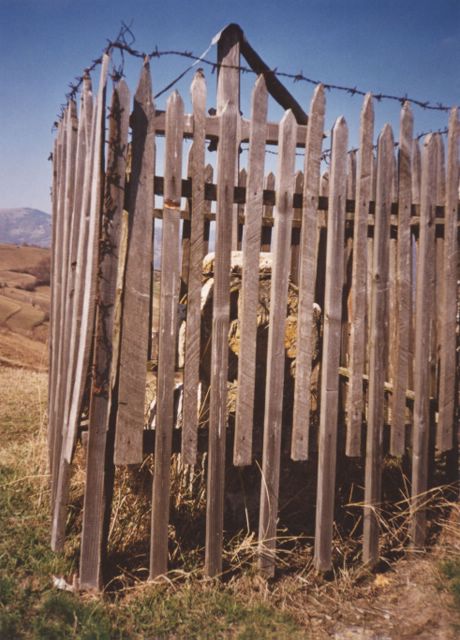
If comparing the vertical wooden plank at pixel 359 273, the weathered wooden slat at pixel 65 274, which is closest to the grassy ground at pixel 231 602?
the weathered wooden slat at pixel 65 274

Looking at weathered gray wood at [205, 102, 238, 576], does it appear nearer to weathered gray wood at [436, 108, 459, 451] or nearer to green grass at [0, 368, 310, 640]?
green grass at [0, 368, 310, 640]

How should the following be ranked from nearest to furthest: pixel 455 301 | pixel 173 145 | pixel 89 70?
pixel 173 145 < pixel 89 70 < pixel 455 301

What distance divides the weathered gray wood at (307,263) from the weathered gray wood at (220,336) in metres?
0.40

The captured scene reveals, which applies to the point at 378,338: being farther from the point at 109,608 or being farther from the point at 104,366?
the point at 109,608

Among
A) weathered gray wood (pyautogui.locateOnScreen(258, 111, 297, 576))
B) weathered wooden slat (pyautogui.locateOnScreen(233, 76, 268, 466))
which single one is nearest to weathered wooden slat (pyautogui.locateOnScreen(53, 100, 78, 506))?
weathered wooden slat (pyautogui.locateOnScreen(233, 76, 268, 466))

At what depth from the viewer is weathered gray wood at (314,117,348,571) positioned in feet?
8.59

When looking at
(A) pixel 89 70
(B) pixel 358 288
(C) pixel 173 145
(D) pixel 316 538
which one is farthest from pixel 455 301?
(A) pixel 89 70

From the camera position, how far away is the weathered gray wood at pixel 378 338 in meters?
2.76

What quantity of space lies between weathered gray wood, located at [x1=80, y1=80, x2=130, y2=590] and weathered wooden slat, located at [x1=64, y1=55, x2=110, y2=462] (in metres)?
0.03

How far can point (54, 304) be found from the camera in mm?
3576

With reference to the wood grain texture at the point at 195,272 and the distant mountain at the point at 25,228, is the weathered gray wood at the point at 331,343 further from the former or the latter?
the distant mountain at the point at 25,228

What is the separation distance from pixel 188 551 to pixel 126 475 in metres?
0.64

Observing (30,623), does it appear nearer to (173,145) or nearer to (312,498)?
(312,498)

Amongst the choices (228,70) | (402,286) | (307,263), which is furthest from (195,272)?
(402,286)
